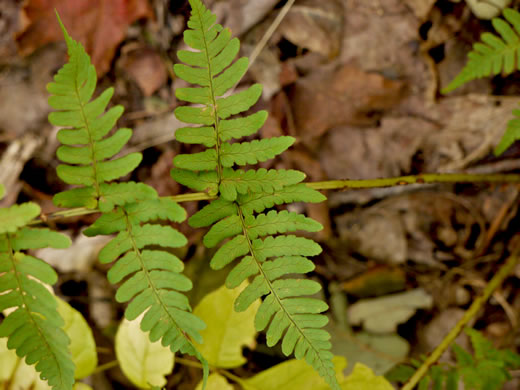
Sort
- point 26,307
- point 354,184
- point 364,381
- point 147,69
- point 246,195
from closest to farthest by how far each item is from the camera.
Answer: point 26,307, point 246,195, point 354,184, point 364,381, point 147,69

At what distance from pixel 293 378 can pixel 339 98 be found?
1.57 metres

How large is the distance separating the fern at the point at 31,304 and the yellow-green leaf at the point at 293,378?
0.80m

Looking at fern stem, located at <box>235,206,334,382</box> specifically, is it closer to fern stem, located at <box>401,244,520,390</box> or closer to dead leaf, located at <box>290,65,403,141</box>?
fern stem, located at <box>401,244,520,390</box>

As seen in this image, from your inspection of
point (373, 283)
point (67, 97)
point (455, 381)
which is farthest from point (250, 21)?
point (455, 381)

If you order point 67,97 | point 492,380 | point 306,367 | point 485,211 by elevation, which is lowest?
point 492,380

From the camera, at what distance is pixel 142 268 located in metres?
1.42

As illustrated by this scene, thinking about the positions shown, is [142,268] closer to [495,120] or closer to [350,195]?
[350,195]

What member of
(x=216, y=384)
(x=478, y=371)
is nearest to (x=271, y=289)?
(x=216, y=384)

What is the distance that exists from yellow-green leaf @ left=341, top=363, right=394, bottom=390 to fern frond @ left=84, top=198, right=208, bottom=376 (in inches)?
28.2

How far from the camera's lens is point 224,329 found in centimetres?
187

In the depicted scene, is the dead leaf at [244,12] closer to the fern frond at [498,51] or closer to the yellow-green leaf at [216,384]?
the fern frond at [498,51]

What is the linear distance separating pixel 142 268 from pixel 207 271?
3.18ft

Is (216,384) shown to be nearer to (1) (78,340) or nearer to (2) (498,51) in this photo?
(1) (78,340)

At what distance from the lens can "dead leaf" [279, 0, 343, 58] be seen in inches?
100
